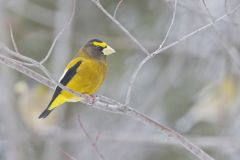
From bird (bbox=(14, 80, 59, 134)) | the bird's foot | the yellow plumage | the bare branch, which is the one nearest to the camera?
the bare branch

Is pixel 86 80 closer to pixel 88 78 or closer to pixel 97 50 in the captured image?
pixel 88 78

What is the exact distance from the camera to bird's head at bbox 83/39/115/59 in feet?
18.0

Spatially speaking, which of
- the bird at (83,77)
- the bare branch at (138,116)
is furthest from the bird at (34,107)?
the bare branch at (138,116)

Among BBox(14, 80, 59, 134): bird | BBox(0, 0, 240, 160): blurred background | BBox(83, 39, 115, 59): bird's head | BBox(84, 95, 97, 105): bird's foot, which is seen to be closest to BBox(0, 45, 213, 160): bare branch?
BBox(84, 95, 97, 105): bird's foot

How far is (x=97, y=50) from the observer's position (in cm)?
554

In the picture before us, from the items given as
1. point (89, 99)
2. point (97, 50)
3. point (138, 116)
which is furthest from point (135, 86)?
point (138, 116)

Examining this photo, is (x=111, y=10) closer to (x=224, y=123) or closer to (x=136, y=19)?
(x=136, y=19)

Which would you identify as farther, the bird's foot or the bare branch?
the bird's foot

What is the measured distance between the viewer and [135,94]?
1083cm

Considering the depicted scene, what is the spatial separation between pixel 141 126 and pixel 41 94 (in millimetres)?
1877

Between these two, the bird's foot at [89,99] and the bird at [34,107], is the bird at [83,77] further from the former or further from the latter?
the bird at [34,107]

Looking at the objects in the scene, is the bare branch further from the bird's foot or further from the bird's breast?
the bird's breast

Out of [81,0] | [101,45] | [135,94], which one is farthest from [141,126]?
[101,45]

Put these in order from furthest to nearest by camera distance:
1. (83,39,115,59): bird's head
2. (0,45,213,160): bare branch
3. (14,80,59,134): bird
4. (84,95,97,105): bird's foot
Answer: (14,80,59,134): bird
(83,39,115,59): bird's head
(84,95,97,105): bird's foot
(0,45,213,160): bare branch
